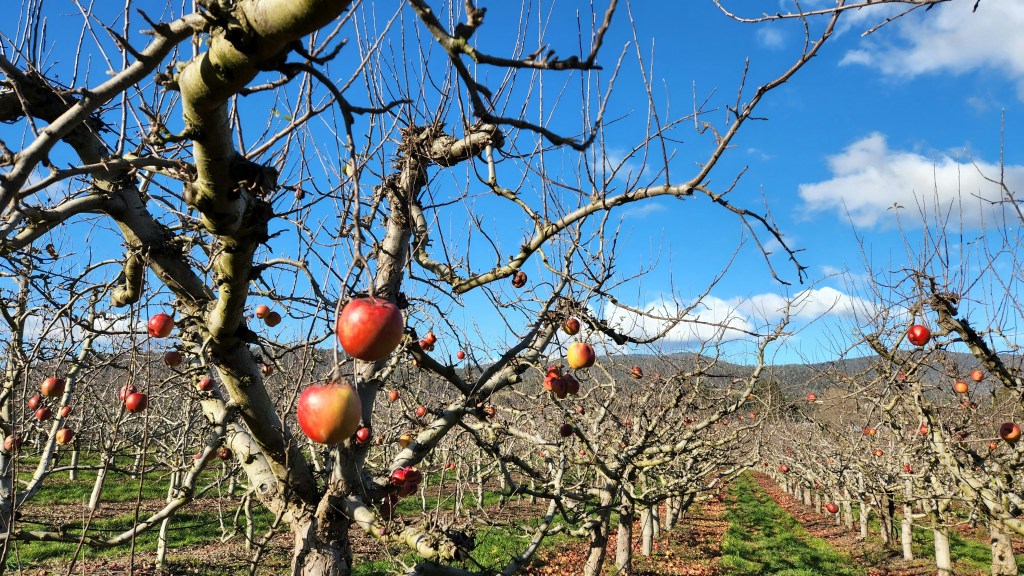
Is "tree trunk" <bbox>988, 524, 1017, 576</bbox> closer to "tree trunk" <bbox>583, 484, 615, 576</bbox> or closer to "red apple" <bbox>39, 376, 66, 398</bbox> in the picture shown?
"tree trunk" <bbox>583, 484, 615, 576</bbox>

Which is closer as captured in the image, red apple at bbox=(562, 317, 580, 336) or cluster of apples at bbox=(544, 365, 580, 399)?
cluster of apples at bbox=(544, 365, 580, 399)

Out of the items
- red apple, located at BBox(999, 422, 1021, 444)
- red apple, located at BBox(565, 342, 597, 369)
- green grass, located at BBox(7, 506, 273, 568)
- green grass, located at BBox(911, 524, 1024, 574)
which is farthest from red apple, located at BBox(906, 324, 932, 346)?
green grass, located at BBox(911, 524, 1024, 574)

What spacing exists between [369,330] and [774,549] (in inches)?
567

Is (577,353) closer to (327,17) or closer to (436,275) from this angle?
(436,275)

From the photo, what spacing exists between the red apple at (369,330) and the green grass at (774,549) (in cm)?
1129

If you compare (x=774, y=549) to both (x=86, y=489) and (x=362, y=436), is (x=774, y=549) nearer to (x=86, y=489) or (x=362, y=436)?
(x=362, y=436)

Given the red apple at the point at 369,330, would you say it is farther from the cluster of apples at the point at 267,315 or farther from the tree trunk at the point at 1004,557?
the tree trunk at the point at 1004,557

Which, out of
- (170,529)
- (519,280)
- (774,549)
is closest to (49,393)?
(519,280)

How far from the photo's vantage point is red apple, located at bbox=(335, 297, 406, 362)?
139 centimetres

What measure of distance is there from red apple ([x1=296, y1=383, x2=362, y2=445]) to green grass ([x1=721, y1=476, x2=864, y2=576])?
1118cm

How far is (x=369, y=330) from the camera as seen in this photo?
1393mm

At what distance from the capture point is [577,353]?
3137 mm

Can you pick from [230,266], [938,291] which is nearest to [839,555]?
[938,291]

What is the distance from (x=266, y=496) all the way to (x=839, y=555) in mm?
13814
